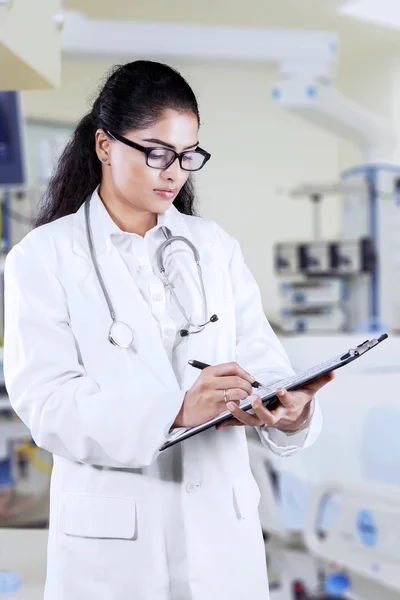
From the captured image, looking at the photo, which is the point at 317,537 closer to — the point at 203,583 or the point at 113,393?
the point at 203,583

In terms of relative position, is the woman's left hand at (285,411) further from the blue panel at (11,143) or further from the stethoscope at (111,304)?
the blue panel at (11,143)

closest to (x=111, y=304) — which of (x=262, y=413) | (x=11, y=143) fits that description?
(x=262, y=413)

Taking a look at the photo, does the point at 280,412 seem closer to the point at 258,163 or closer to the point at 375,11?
the point at 375,11

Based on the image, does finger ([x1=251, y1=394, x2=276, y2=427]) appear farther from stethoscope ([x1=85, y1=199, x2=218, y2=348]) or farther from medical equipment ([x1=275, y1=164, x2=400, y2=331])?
medical equipment ([x1=275, y1=164, x2=400, y2=331])

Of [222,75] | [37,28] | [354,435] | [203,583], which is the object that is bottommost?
[354,435]

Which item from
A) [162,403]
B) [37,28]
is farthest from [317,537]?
[37,28]

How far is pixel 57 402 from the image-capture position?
2.82ft

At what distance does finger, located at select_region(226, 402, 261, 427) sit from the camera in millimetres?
810

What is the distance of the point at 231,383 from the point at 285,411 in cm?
10

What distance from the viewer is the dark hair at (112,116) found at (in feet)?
3.05

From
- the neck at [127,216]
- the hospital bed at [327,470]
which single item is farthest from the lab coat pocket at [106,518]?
the hospital bed at [327,470]

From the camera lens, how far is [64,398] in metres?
0.86

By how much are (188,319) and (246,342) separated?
113 mm

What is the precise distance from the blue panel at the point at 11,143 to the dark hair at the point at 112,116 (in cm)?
106
